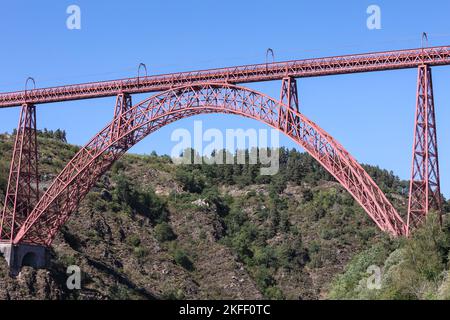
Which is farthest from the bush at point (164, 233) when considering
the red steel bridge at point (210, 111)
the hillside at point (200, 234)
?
the red steel bridge at point (210, 111)

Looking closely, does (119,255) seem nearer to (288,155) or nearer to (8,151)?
(8,151)

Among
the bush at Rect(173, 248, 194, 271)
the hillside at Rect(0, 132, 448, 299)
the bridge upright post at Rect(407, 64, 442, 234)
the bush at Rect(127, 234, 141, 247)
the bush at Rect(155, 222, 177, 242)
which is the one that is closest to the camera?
the bridge upright post at Rect(407, 64, 442, 234)

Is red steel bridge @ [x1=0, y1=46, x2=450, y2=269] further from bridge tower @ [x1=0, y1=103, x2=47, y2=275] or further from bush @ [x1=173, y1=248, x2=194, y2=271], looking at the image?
bush @ [x1=173, y1=248, x2=194, y2=271]

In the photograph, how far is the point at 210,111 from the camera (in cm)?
5122

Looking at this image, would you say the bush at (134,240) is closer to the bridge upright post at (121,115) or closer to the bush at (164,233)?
the bush at (164,233)

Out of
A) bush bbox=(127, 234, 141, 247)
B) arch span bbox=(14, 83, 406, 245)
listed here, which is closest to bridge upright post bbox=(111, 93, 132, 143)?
arch span bbox=(14, 83, 406, 245)

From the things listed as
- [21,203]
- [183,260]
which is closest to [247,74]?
[21,203]

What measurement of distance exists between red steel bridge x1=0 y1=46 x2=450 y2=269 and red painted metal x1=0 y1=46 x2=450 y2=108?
0.06 m

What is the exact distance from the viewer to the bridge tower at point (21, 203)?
184ft

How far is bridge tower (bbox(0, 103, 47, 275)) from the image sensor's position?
55.9 metres

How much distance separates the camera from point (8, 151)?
3351 inches

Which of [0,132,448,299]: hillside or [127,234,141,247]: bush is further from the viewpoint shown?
[127,234,141,247]: bush

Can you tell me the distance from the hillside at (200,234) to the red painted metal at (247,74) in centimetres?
1272

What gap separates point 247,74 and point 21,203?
19.2 metres
